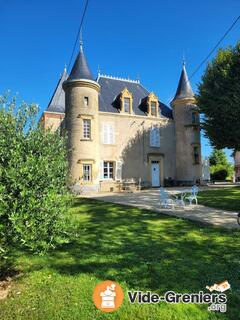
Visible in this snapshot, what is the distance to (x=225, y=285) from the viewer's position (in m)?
4.42

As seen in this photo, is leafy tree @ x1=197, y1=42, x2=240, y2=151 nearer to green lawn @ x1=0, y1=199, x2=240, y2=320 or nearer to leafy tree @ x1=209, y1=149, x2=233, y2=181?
green lawn @ x1=0, y1=199, x2=240, y2=320

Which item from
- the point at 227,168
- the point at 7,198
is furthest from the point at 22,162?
the point at 227,168

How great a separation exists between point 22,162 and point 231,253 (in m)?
4.81

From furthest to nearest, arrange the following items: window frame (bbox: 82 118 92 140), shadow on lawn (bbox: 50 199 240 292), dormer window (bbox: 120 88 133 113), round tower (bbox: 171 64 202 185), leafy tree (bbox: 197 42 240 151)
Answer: round tower (bbox: 171 64 202 185) < dormer window (bbox: 120 88 133 113) < window frame (bbox: 82 118 92 140) < leafy tree (bbox: 197 42 240 151) < shadow on lawn (bbox: 50 199 240 292)

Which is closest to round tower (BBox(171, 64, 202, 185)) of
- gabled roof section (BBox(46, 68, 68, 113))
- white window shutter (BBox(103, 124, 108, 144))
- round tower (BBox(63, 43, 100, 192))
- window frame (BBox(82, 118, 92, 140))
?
white window shutter (BBox(103, 124, 108, 144))

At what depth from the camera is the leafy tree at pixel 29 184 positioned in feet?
13.6

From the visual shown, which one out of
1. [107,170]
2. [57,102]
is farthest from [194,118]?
[57,102]

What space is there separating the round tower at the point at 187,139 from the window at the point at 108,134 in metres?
6.84

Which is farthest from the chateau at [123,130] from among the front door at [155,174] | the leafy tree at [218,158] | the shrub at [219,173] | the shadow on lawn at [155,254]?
the leafy tree at [218,158]

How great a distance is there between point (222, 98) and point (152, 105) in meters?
9.60

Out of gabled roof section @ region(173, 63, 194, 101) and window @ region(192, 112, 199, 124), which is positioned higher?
gabled roof section @ region(173, 63, 194, 101)

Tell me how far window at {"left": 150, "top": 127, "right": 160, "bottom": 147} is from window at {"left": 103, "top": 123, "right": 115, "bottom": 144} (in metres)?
3.94

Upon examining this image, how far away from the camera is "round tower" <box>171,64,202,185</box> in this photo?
25562mm

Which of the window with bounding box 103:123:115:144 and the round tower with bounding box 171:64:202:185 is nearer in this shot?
the window with bounding box 103:123:115:144
